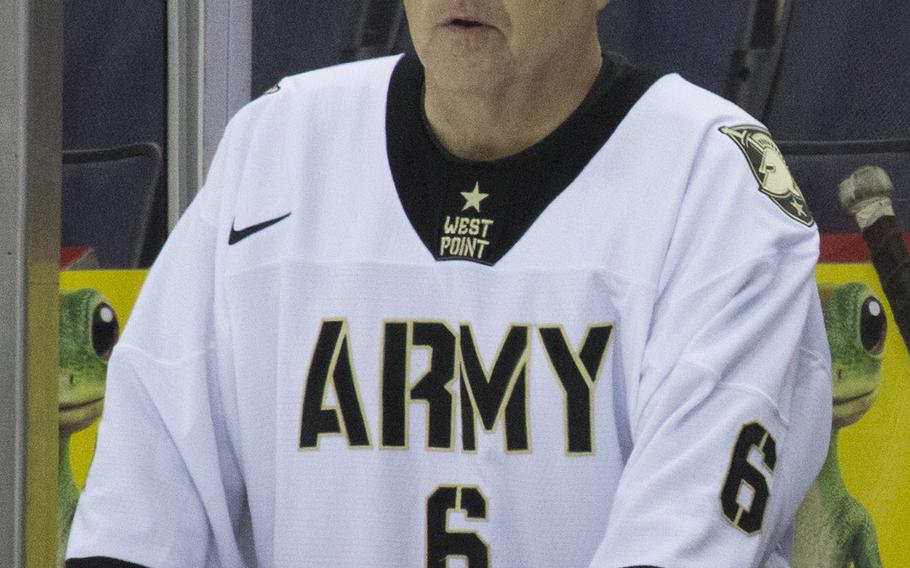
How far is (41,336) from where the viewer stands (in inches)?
111

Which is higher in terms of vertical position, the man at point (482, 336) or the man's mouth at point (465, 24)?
the man's mouth at point (465, 24)

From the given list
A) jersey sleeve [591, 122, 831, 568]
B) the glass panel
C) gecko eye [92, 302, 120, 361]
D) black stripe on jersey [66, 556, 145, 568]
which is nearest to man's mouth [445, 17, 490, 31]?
jersey sleeve [591, 122, 831, 568]

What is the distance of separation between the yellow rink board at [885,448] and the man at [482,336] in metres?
0.83

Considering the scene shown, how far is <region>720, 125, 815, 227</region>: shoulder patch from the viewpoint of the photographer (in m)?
1.64

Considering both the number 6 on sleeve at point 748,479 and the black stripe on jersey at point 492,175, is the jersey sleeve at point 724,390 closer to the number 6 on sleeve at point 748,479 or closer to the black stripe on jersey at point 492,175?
the number 6 on sleeve at point 748,479

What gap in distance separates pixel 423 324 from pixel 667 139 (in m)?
0.33

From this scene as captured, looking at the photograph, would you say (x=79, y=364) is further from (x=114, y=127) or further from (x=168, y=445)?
(x=168, y=445)

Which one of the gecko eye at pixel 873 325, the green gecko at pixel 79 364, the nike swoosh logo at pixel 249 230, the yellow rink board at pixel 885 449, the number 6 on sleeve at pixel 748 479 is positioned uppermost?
the nike swoosh logo at pixel 249 230

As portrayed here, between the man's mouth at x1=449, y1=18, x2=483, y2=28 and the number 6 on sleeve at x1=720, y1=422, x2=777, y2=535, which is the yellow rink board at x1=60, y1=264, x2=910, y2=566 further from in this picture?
the man's mouth at x1=449, y1=18, x2=483, y2=28

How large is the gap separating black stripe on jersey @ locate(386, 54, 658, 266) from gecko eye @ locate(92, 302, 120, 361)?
152 centimetres

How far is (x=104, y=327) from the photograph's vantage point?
3141 millimetres

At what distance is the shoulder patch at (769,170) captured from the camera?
1.64 meters

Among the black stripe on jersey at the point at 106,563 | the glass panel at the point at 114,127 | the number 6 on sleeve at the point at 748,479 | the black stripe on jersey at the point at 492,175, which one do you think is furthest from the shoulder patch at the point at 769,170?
the glass panel at the point at 114,127

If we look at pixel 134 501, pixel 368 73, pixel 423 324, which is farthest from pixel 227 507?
pixel 368 73
